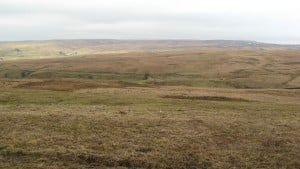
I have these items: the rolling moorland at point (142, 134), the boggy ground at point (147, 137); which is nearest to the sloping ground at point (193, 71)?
the rolling moorland at point (142, 134)

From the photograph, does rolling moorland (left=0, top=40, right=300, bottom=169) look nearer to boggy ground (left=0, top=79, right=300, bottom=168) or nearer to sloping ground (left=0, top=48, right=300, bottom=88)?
boggy ground (left=0, top=79, right=300, bottom=168)

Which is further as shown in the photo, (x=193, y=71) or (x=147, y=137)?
(x=193, y=71)

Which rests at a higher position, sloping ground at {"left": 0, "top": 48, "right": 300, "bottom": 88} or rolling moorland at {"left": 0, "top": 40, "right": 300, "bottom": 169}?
rolling moorland at {"left": 0, "top": 40, "right": 300, "bottom": 169}

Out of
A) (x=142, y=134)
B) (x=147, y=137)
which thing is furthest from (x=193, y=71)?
(x=147, y=137)

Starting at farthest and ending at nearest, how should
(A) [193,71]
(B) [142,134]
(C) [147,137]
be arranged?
1. (A) [193,71]
2. (B) [142,134]
3. (C) [147,137]

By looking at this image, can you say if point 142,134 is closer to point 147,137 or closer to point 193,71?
point 147,137

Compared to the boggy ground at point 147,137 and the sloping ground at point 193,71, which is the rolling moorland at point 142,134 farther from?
Answer: the sloping ground at point 193,71

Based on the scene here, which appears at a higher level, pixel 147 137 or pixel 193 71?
pixel 147 137

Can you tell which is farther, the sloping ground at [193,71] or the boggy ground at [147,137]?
the sloping ground at [193,71]

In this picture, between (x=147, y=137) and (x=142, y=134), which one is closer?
(x=147, y=137)

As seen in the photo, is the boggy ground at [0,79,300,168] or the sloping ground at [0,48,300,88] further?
the sloping ground at [0,48,300,88]

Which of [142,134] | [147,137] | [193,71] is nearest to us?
[147,137]

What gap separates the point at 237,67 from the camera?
14425cm

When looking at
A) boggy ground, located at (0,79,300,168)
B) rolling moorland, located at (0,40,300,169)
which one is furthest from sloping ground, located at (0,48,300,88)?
boggy ground, located at (0,79,300,168)
